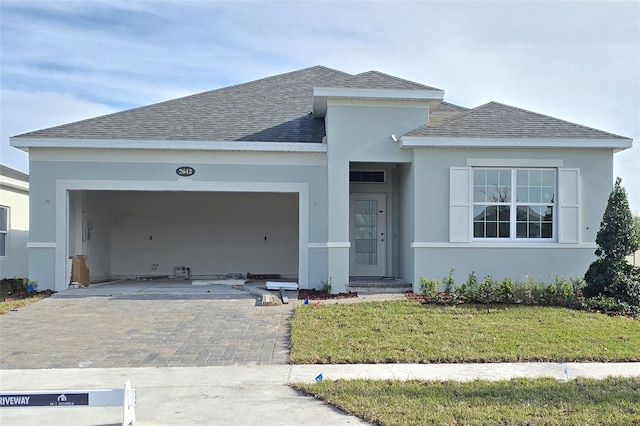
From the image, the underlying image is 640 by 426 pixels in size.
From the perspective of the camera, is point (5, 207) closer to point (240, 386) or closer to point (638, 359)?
point (240, 386)

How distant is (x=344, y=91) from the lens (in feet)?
43.8

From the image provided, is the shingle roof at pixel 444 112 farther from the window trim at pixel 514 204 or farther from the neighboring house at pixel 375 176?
the window trim at pixel 514 204

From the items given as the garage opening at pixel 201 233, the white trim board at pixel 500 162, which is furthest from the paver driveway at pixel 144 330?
the white trim board at pixel 500 162

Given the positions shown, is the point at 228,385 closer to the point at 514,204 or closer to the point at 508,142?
the point at 514,204

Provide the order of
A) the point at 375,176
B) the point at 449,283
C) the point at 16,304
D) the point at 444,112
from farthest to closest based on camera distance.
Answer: the point at 444,112 → the point at 375,176 → the point at 449,283 → the point at 16,304

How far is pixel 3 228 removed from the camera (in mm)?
17062

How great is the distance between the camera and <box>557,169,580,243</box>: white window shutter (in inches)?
519

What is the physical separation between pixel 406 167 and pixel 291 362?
289 inches

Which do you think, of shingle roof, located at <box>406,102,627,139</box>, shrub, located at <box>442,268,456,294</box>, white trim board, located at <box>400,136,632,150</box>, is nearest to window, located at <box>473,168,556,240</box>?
white trim board, located at <box>400,136,632,150</box>

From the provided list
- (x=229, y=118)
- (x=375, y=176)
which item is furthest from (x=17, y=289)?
(x=375, y=176)

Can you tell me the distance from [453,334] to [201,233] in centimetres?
1047

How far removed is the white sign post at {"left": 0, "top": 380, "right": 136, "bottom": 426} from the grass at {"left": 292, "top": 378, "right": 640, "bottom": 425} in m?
→ 2.11

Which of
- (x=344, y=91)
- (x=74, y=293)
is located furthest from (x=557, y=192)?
(x=74, y=293)

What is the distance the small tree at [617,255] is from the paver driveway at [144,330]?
6.43m
